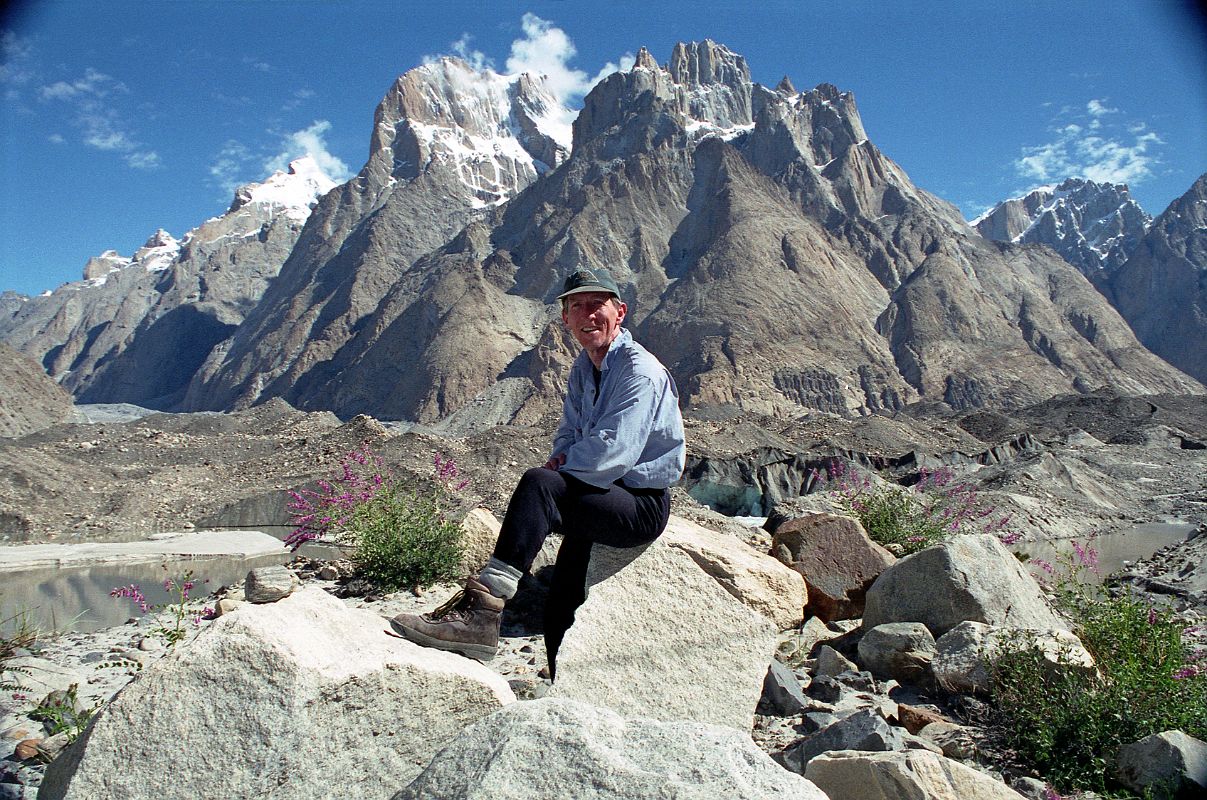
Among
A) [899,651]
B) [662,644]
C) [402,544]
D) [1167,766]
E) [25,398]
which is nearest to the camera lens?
[1167,766]

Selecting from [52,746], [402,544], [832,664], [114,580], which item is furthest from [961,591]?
[114,580]

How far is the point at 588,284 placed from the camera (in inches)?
134

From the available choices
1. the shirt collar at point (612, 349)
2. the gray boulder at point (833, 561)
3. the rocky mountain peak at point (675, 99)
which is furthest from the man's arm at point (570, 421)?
the rocky mountain peak at point (675, 99)

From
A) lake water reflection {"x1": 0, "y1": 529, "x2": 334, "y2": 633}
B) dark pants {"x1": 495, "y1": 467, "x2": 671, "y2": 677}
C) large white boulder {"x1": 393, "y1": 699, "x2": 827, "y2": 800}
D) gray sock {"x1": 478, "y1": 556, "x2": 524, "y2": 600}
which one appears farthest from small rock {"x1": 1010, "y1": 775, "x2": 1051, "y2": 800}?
lake water reflection {"x1": 0, "y1": 529, "x2": 334, "y2": 633}

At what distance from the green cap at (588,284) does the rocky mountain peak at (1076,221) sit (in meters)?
157

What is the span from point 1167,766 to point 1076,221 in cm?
19986

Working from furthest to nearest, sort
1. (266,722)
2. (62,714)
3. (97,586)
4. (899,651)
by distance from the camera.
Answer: (97,586) → (899,651) → (62,714) → (266,722)

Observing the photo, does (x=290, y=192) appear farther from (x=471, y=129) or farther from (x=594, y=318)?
(x=594, y=318)

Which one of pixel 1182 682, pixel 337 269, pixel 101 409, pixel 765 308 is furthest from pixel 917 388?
pixel 101 409

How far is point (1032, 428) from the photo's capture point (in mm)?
40062

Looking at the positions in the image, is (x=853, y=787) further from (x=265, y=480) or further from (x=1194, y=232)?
(x=1194, y=232)

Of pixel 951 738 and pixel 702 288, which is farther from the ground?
pixel 702 288

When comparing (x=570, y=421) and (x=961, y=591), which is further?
(x=961, y=591)

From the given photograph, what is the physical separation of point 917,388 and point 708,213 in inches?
1195
